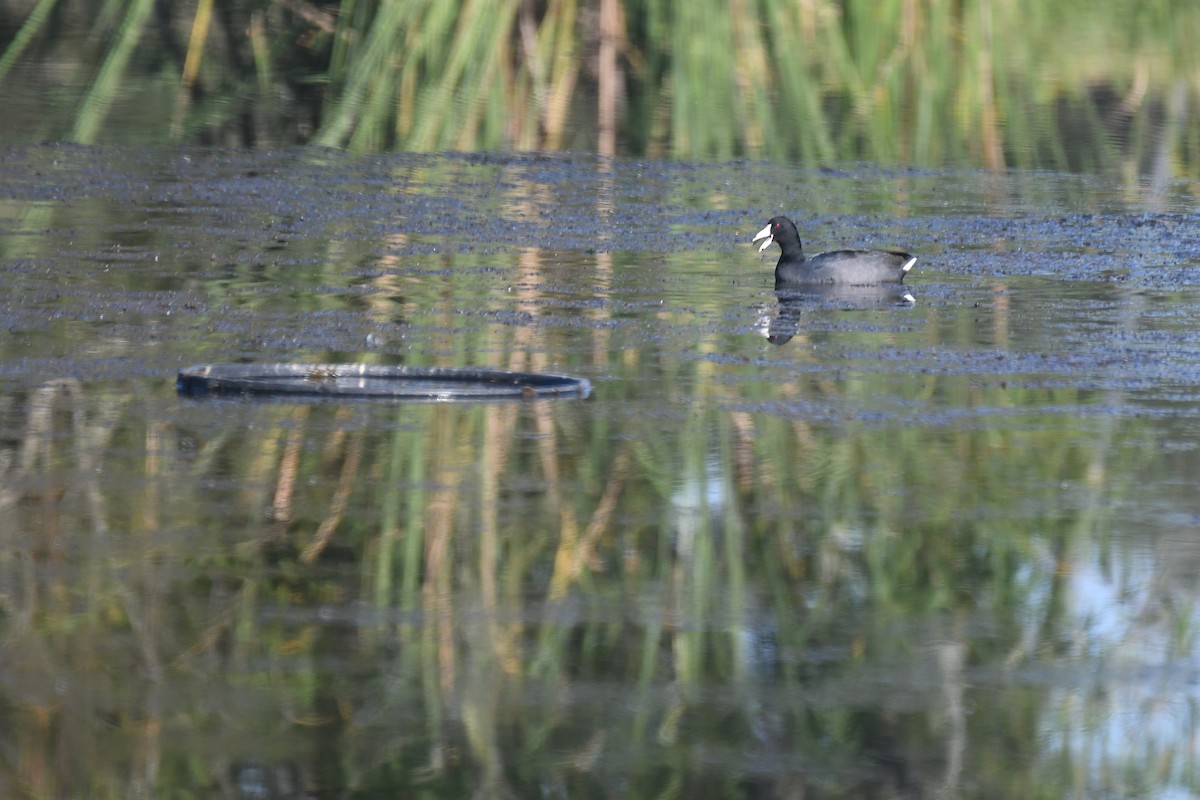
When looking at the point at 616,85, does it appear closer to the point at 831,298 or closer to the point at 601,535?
the point at 831,298

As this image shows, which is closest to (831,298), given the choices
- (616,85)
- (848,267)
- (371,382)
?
(848,267)

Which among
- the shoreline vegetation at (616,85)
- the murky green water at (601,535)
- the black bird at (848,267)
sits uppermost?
the shoreline vegetation at (616,85)

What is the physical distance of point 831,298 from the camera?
9781 millimetres

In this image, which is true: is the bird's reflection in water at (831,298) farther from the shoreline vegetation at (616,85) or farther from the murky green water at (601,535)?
the shoreline vegetation at (616,85)

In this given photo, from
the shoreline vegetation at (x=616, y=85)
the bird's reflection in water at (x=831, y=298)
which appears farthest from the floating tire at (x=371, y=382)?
the shoreline vegetation at (x=616, y=85)

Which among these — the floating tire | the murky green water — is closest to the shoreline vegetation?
the murky green water

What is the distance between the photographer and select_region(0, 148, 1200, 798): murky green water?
4.23 metres

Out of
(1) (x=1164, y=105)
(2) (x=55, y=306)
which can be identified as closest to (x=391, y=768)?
(2) (x=55, y=306)

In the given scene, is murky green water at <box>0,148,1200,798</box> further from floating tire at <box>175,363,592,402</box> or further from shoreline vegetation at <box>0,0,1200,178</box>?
shoreline vegetation at <box>0,0,1200,178</box>

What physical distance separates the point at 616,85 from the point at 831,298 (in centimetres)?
646

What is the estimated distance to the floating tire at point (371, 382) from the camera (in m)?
7.09

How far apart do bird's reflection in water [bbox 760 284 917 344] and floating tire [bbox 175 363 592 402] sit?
1951mm

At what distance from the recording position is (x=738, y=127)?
14.9 m

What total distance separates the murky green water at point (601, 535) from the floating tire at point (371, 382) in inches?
4.0
